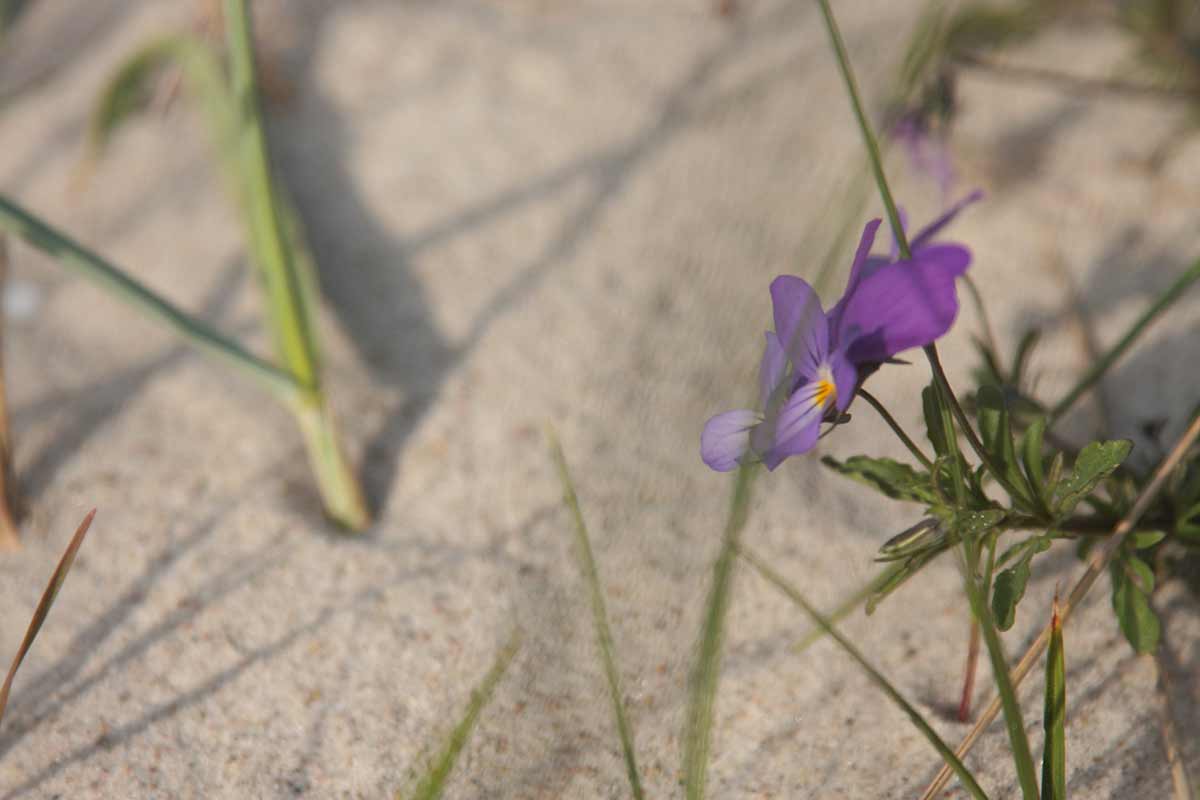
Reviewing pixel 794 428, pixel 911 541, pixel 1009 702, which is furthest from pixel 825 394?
pixel 1009 702

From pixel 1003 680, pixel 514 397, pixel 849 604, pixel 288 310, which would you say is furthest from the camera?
pixel 514 397

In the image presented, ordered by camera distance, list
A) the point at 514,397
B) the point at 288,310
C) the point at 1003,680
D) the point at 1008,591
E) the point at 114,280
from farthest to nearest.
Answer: the point at 514,397
the point at 288,310
the point at 114,280
the point at 1008,591
the point at 1003,680

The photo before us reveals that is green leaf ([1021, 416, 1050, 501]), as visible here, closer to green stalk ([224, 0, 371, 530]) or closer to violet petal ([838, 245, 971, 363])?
violet petal ([838, 245, 971, 363])

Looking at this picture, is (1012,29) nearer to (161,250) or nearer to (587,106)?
(587,106)

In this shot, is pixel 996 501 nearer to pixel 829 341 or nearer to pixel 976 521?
Answer: pixel 976 521

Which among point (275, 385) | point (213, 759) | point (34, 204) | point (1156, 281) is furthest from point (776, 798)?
point (34, 204)

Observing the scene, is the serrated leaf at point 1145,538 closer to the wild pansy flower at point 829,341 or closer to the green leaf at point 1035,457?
the green leaf at point 1035,457
